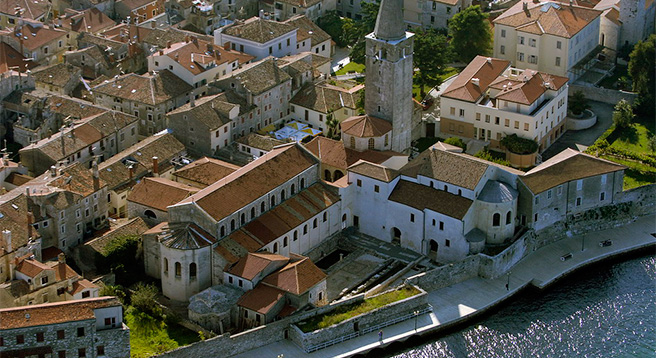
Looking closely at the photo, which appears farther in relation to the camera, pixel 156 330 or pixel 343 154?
pixel 343 154

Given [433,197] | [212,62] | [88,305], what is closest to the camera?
[88,305]

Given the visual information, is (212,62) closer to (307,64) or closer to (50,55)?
(307,64)

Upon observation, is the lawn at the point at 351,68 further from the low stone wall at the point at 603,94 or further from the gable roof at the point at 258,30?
the low stone wall at the point at 603,94

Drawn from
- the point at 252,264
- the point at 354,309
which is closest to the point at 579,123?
the point at 354,309

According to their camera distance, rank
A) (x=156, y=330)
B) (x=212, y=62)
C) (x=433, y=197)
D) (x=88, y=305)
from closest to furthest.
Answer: (x=88, y=305)
(x=156, y=330)
(x=433, y=197)
(x=212, y=62)

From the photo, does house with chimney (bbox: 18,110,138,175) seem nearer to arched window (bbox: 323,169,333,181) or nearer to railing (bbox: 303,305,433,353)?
arched window (bbox: 323,169,333,181)

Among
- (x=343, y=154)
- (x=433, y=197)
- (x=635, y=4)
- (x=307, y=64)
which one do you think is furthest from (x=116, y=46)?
(x=635, y=4)

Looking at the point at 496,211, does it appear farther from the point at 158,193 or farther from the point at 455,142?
the point at 158,193
